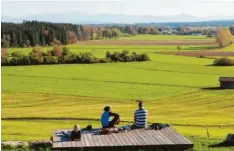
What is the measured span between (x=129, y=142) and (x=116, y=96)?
125 feet

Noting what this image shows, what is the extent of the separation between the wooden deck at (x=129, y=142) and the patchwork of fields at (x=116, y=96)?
1.42 metres

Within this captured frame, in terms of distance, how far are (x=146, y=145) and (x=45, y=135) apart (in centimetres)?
874

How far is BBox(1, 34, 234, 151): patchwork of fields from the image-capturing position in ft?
104

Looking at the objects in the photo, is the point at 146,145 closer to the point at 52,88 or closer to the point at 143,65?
the point at 52,88

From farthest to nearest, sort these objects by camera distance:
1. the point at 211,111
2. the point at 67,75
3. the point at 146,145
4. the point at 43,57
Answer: the point at 43,57 < the point at 67,75 < the point at 211,111 < the point at 146,145

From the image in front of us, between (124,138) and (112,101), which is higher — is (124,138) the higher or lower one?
the higher one

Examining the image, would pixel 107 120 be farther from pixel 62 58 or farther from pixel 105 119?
pixel 62 58

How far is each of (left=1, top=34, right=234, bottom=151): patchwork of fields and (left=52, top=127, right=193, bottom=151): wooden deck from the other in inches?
55.9

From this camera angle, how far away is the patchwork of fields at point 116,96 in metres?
31.7

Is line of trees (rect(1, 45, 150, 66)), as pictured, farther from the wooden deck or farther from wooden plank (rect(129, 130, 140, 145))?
the wooden deck

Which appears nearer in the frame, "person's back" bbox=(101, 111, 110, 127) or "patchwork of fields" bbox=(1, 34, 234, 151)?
"person's back" bbox=(101, 111, 110, 127)

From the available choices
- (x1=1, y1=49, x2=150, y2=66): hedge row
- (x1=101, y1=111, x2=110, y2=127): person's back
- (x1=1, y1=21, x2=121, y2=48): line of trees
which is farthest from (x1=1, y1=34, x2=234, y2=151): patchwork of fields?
(x1=1, y1=21, x2=121, y2=48): line of trees

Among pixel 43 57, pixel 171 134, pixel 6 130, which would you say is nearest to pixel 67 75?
pixel 43 57

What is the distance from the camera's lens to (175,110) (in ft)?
145
